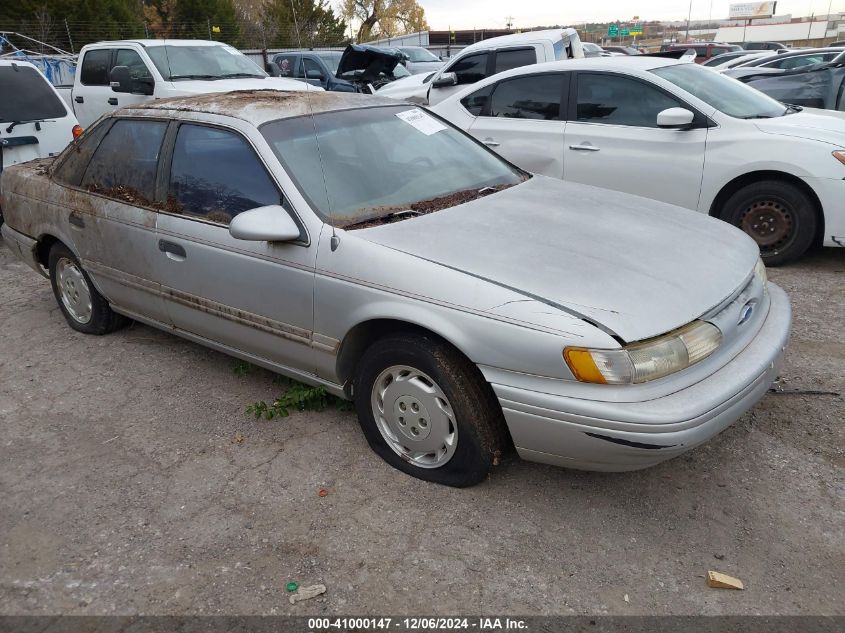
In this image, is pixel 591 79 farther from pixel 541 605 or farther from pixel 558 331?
pixel 541 605

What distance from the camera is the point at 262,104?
379 centimetres

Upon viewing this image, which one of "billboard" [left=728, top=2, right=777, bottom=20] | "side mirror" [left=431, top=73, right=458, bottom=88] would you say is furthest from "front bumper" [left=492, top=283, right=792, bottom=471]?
"billboard" [left=728, top=2, right=777, bottom=20]

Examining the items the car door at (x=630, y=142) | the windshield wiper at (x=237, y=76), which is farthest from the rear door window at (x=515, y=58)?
the windshield wiper at (x=237, y=76)

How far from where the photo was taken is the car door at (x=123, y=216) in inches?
157

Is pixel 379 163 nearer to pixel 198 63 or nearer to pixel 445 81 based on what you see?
pixel 445 81

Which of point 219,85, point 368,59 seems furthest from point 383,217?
point 368,59

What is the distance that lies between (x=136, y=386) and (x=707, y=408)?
319cm

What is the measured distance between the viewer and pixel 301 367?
11.5ft

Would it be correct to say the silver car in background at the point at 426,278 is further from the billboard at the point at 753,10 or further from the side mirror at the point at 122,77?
the billboard at the point at 753,10

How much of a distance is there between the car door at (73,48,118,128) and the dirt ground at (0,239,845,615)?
Result: 7749mm

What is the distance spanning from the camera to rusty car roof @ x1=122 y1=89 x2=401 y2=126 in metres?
3.65

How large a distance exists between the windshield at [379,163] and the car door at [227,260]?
0.58 ft

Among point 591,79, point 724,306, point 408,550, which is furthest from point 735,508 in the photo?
point 591,79

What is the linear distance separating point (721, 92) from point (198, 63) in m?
7.23
